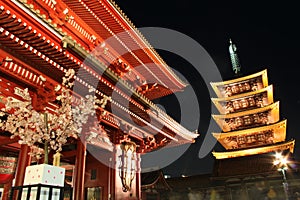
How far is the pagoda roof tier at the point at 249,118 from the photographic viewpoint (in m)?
30.3

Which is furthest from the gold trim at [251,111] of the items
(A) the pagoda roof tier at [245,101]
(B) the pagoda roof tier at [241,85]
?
(B) the pagoda roof tier at [241,85]

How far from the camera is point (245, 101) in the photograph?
32875 millimetres

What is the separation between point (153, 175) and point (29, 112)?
38.7ft

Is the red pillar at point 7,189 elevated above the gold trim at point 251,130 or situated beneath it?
situated beneath

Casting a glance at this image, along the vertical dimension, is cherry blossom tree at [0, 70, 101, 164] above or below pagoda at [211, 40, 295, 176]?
below

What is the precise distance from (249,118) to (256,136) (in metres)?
2.59

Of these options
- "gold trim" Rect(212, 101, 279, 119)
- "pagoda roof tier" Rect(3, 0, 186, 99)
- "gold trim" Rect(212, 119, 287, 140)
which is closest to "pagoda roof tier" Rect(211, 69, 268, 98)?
"gold trim" Rect(212, 101, 279, 119)

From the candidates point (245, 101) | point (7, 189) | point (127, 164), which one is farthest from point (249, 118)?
point (7, 189)

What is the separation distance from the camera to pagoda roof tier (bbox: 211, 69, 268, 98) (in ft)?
105

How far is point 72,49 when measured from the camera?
584 centimetres

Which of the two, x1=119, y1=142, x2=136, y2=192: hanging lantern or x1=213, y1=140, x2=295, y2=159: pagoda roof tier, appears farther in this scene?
x1=213, y1=140, x2=295, y2=159: pagoda roof tier

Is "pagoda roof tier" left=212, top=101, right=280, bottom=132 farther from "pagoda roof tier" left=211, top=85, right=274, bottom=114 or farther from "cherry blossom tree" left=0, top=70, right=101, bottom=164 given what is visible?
"cherry blossom tree" left=0, top=70, right=101, bottom=164

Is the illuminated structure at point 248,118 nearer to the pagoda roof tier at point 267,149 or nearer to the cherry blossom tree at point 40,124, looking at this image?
the pagoda roof tier at point 267,149

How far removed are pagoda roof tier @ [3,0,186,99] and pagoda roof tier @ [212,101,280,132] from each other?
2060cm
